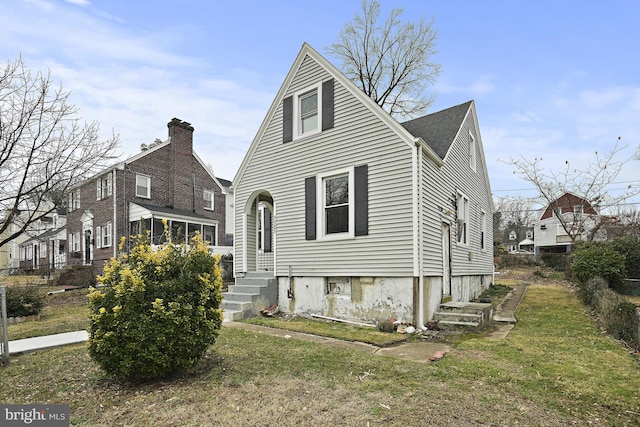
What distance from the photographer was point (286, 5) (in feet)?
34.1

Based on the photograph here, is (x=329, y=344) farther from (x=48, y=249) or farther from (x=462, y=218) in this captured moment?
(x=48, y=249)

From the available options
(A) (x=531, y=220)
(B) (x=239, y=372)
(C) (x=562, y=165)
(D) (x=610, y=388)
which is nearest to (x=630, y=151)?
(C) (x=562, y=165)

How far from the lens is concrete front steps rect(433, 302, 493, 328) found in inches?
337

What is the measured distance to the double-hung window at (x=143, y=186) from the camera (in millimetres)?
21172

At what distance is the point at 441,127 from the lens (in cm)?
1209

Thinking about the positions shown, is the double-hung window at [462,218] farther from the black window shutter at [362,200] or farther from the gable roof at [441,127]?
the black window shutter at [362,200]

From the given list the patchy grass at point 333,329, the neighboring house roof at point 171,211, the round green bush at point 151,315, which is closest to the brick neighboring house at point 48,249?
the neighboring house roof at point 171,211

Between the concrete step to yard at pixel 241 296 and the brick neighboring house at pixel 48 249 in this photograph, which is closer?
the concrete step to yard at pixel 241 296

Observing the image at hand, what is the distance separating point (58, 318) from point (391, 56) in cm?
1876

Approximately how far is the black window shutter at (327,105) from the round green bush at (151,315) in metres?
6.16

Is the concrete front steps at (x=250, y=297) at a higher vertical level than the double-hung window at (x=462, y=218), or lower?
lower

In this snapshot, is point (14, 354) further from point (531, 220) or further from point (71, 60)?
point (531, 220)

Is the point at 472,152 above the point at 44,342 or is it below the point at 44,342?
above

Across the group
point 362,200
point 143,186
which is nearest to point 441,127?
point 362,200
